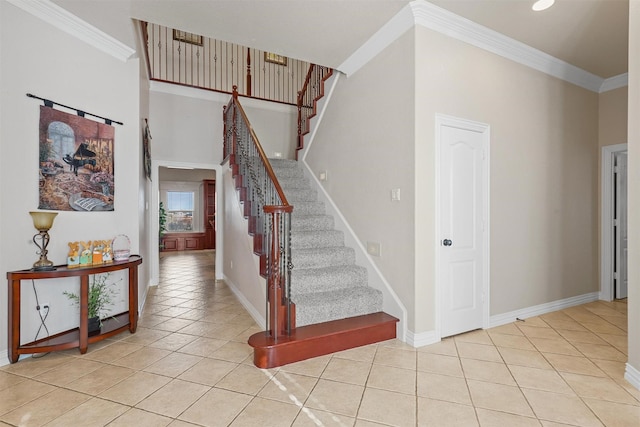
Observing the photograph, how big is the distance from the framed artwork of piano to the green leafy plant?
28.6 inches

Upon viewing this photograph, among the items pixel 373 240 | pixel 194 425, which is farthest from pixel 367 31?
pixel 194 425

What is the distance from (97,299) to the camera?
9.51 ft

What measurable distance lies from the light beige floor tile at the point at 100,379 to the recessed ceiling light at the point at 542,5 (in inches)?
177

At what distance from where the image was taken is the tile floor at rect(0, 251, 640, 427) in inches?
72.5

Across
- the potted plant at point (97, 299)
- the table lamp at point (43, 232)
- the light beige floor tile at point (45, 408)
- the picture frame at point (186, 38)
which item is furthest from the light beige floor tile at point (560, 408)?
the picture frame at point (186, 38)

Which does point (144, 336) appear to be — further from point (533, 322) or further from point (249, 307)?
point (533, 322)

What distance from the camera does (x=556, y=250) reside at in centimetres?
382

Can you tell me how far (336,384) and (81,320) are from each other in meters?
2.18

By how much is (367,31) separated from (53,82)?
297 cm

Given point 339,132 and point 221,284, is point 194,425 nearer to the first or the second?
point 339,132

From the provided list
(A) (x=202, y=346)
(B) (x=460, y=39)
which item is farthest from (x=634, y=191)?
(A) (x=202, y=346)

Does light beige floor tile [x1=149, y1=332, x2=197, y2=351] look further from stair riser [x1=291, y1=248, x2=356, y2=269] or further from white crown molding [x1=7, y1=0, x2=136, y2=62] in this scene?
white crown molding [x1=7, y1=0, x2=136, y2=62]

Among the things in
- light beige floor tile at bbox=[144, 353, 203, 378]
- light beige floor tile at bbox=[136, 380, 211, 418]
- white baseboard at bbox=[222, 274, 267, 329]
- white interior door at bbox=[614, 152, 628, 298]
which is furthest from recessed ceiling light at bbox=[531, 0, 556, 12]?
light beige floor tile at bbox=[144, 353, 203, 378]

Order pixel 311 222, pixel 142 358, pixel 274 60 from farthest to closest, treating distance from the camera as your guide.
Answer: pixel 274 60, pixel 311 222, pixel 142 358
